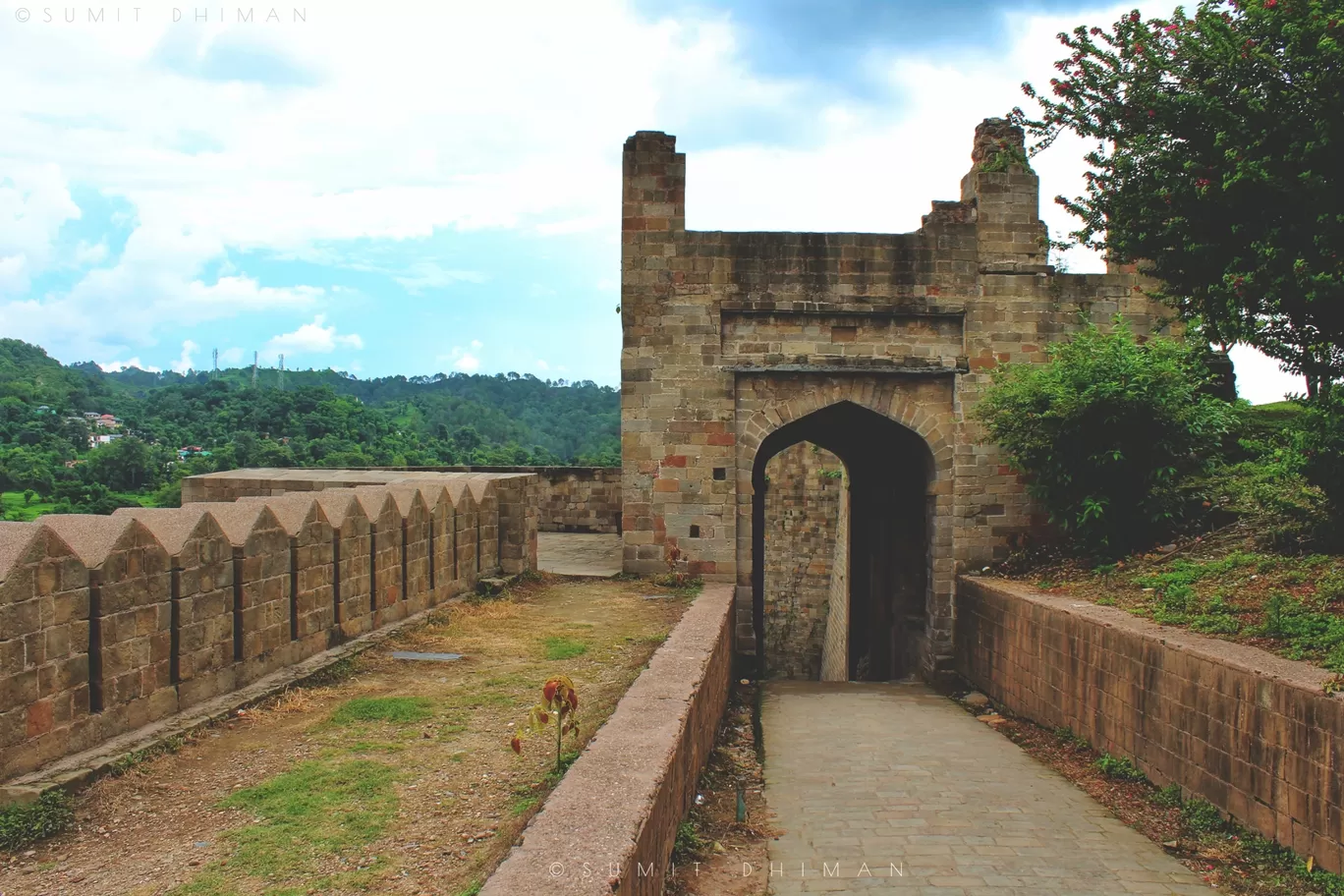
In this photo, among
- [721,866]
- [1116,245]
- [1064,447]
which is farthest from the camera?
[1064,447]

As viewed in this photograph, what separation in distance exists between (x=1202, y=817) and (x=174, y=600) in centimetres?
623

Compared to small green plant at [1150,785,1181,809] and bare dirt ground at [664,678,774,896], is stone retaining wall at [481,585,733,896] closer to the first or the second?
bare dirt ground at [664,678,774,896]

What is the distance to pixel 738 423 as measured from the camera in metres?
12.4

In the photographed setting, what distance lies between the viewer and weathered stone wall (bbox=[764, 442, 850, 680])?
2252cm

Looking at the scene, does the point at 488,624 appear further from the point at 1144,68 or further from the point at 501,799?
the point at 1144,68

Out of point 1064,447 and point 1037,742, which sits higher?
A: point 1064,447

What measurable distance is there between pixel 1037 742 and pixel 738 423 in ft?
17.6

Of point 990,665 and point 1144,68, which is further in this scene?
point 990,665

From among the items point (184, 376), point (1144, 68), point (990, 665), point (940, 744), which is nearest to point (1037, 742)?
point (940, 744)

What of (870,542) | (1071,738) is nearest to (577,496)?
(870,542)

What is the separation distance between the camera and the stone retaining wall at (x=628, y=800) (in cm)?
318

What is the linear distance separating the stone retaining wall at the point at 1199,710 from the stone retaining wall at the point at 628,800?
312cm

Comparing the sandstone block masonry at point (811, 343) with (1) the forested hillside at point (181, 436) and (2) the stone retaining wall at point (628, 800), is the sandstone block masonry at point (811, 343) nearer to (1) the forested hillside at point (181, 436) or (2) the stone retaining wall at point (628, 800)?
(2) the stone retaining wall at point (628, 800)

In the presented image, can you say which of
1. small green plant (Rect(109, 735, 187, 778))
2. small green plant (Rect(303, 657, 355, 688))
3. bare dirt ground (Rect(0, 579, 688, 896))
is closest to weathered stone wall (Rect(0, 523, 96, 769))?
small green plant (Rect(109, 735, 187, 778))
